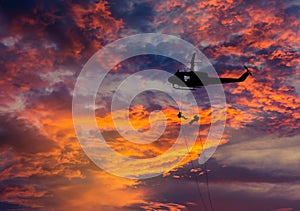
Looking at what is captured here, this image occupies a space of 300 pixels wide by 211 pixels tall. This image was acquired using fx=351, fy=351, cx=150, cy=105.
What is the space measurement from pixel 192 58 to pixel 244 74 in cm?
1232

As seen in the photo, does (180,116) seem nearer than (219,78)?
Yes

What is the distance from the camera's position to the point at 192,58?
65375 mm

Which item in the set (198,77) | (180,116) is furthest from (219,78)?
(180,116)

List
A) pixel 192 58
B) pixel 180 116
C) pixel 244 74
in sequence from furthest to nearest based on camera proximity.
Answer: pixel 244 74 < pixel 192 58 < pixel 180 116

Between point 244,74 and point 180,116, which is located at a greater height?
point 244,74

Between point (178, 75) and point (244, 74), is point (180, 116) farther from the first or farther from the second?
point (244, 74)

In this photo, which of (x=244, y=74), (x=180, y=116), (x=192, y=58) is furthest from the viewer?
(x=244, y=74)

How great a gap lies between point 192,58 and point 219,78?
6869mm

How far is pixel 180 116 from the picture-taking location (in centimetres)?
5744

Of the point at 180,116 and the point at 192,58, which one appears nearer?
the point at 180,116

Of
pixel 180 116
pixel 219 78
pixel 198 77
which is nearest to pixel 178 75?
pixel 198 77

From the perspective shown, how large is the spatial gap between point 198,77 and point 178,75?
3.88 m

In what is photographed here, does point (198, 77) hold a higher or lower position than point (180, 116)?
higher

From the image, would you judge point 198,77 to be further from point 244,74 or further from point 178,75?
point 244,74
